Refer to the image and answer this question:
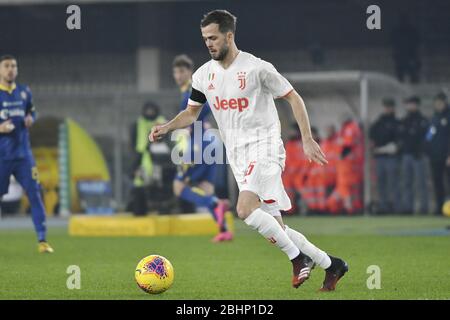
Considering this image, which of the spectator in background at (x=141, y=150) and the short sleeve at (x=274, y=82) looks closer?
the short sleeve at (x=274, y=82)

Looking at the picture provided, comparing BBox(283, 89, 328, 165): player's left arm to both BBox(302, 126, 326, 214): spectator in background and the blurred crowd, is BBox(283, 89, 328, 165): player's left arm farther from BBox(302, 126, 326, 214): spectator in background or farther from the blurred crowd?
BBox(302, 126, 326, 214): spectator in background

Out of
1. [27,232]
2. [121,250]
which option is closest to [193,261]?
[121,250]

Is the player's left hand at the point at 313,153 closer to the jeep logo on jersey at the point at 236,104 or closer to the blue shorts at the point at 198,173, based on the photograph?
the jeep logo on jersey at the point at 236,104

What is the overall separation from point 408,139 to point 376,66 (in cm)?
575

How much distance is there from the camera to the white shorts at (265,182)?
29.3 feet

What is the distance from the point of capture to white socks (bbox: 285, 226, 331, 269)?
8828 millimetres

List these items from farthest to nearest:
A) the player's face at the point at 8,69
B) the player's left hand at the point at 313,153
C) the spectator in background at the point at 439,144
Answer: the spectator in background at the point at 439,144 → the player's face at the point at 8,69 → the player's left hand at the point at 313,153

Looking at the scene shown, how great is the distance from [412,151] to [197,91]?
42.5ft

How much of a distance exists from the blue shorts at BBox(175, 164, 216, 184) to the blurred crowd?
6964 mm

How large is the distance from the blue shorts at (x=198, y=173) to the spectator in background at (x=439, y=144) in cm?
701

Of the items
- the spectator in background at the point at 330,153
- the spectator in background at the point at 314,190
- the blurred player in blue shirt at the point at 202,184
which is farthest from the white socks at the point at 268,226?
the spectator in background at the point at 314,190

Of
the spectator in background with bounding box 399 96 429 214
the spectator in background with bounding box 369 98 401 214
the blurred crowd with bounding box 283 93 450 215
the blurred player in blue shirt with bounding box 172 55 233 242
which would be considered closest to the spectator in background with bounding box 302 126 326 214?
the blurred crowd with bounding box 283 93 450 215

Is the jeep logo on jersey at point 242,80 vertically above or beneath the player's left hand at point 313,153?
above

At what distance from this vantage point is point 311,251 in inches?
349
